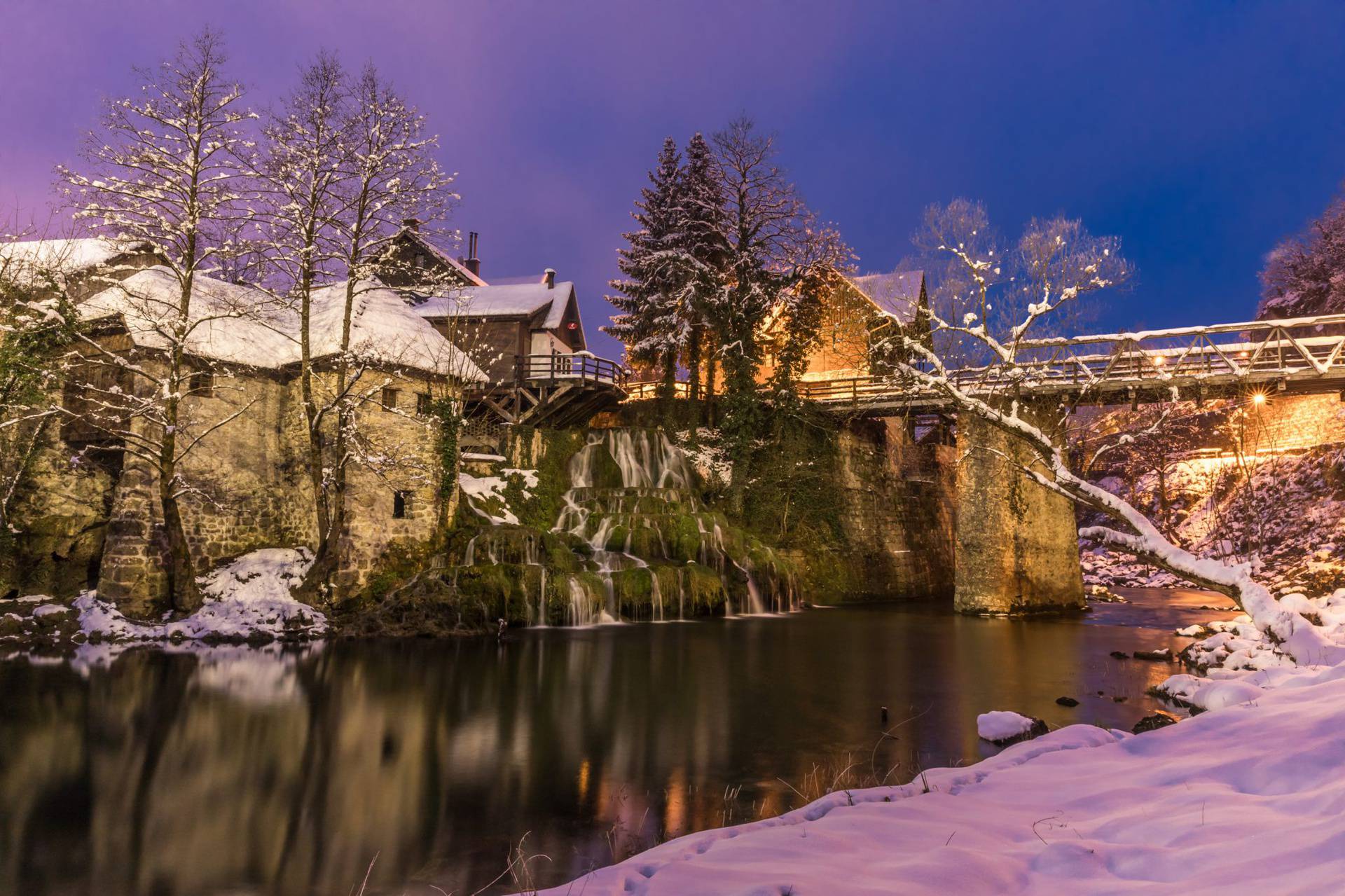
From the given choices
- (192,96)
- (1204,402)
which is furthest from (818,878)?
(1204,402)

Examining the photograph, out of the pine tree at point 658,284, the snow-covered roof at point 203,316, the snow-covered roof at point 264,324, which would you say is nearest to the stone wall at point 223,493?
the snow-covered roof at point 203,316

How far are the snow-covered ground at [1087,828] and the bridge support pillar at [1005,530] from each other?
17.4 meters

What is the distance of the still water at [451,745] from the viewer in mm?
6422

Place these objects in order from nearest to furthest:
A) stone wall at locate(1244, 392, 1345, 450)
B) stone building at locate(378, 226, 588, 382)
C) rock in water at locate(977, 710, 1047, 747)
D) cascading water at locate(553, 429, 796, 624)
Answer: rock in water at locate(977, 710, 1047, 747), cascading water at locate(553, 429, 796, 624), stone building at locate(378, 226, 588, 382), stone wall at locate(1244, 392, 1345, 450)

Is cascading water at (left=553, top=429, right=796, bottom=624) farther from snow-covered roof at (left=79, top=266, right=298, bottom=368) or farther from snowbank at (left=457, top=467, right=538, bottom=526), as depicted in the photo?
snow-covered roof at (left=79, top=266, right=298, bottom=368)

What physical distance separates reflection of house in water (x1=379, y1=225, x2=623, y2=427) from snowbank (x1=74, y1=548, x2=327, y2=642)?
852 cm

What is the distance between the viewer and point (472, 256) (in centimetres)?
4559

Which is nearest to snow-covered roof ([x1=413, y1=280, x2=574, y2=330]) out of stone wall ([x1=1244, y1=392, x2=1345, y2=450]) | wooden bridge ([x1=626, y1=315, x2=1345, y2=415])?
wooden bridge ([x1=626, y1=315, x2=1345, y2=415])

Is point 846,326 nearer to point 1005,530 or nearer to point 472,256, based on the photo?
point 1005,530

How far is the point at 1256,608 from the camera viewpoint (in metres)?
8.84

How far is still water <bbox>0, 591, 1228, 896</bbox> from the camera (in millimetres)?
6422

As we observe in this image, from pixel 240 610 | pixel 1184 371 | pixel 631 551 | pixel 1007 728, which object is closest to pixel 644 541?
pixel 631 551

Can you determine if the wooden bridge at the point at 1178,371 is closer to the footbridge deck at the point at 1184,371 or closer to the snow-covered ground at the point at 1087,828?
the footbridge deck at the point at 1184,371

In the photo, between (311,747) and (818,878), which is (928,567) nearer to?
(311,747)
